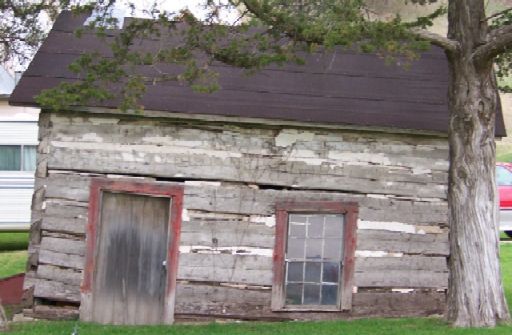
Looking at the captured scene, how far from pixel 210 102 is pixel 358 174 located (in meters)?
2.27

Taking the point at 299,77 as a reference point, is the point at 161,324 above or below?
below

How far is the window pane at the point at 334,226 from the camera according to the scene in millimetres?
12000

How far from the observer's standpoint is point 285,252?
11852 mm

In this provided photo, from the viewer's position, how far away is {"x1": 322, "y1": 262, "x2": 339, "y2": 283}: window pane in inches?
472

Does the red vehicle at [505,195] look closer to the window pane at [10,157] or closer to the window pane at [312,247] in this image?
the window pane at [312,247]

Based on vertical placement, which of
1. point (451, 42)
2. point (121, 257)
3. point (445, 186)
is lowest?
point (121, 257)

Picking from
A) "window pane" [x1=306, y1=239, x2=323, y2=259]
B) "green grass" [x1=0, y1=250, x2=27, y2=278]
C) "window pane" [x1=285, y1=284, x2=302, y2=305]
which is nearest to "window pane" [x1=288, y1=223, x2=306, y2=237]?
"window pane" [x1=306, y1=239, x2=323, y2=259]

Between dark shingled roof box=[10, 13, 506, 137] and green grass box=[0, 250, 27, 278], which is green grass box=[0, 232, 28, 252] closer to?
green grass box=[0, 250, 27, 278]

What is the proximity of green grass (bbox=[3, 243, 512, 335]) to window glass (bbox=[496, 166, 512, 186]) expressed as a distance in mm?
10299

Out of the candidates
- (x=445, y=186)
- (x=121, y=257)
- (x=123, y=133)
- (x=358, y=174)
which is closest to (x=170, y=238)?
(x=121, y=257)

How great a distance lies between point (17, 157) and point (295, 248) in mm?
9639

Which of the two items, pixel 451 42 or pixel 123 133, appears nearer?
pixel 451 42

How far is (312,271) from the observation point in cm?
1198

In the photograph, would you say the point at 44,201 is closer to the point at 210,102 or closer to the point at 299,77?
the point at 210,102
